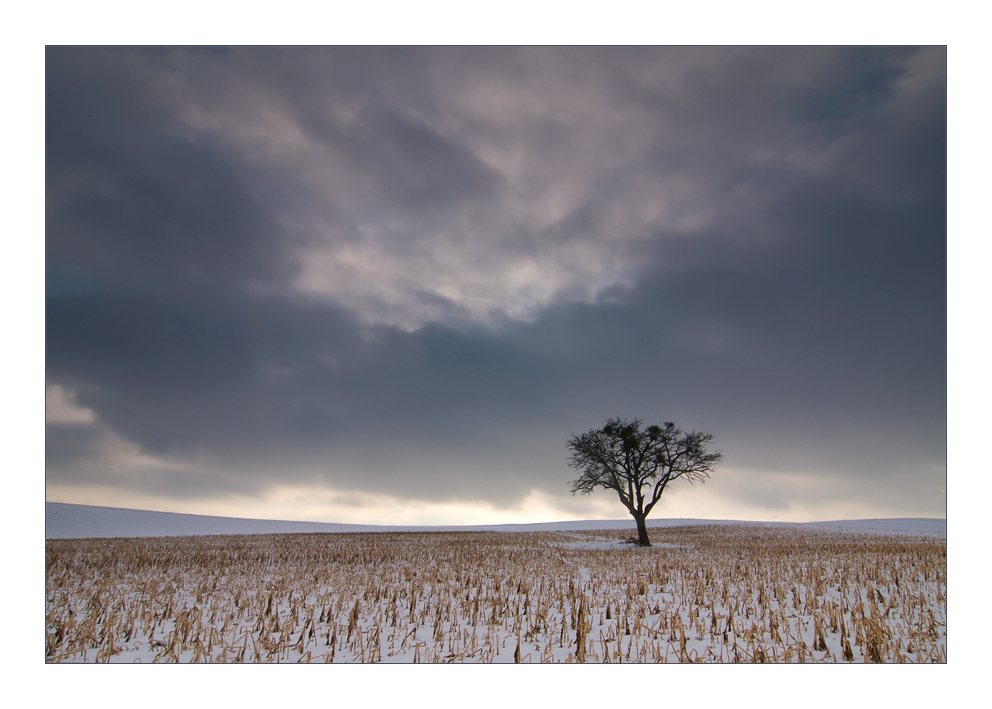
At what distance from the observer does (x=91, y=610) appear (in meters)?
11.8

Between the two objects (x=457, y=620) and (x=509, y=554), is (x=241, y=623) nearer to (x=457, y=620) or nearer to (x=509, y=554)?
(x=457, y=620)

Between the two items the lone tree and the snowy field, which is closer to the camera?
the snowy field

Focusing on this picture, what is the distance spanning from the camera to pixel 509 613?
11.1 meters

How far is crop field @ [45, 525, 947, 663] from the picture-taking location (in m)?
8.69

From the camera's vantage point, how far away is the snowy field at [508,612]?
342 inches

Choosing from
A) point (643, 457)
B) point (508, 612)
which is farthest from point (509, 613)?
point (643, 457)

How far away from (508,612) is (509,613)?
0.14 ft

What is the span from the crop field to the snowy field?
0.04 m

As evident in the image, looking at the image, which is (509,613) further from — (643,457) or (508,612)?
(643,457)

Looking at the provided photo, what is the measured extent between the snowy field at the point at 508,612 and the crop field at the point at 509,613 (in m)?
0.04

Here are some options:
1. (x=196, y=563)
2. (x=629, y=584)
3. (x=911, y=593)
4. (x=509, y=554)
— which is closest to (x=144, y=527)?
(x=196, y=563)

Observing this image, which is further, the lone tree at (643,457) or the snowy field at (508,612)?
the lone tree at (643,457)

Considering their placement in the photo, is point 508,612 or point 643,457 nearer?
point 508,612

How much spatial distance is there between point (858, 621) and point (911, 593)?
15.3ft
